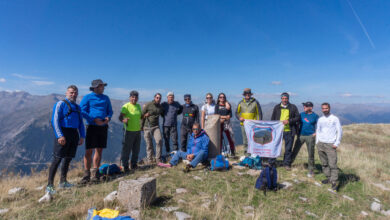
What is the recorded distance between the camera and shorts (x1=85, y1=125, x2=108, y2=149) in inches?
249

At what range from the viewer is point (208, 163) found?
852 cm

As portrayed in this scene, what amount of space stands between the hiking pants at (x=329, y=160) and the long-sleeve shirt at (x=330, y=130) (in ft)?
0.63

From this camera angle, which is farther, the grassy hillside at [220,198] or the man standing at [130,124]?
the man standing at [130,124]

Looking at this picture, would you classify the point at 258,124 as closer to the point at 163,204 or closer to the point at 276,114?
the point at 276,114

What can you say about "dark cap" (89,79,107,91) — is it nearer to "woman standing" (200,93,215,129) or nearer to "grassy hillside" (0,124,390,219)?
"grassy hillside" (0,124,390,219)

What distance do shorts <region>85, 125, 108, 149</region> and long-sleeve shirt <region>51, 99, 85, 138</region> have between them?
0.48 meters

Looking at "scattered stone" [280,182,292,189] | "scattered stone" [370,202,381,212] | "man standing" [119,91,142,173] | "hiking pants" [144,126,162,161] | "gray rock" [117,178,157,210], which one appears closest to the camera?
"gray rock" [117,178,157,210]

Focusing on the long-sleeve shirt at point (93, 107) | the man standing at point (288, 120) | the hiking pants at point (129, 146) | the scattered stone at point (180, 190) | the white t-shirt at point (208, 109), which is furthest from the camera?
the white t-shirt at point (208, 109)

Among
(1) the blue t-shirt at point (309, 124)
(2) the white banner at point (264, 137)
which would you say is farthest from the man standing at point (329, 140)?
(2) the white banner at point (264, 137)

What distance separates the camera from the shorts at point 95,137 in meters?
6.33

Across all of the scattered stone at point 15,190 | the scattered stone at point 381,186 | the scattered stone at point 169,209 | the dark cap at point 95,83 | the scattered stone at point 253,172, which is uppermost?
the dark cap at point 95,83

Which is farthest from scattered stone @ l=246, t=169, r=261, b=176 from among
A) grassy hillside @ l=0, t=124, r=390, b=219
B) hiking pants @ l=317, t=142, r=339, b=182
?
hiking pants @ l=317, t=142, r=339, b=182

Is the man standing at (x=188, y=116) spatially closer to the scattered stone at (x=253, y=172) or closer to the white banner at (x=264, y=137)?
the white banner at (x=264, y=137)

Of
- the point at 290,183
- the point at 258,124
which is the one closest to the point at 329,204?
the point at 290,183
